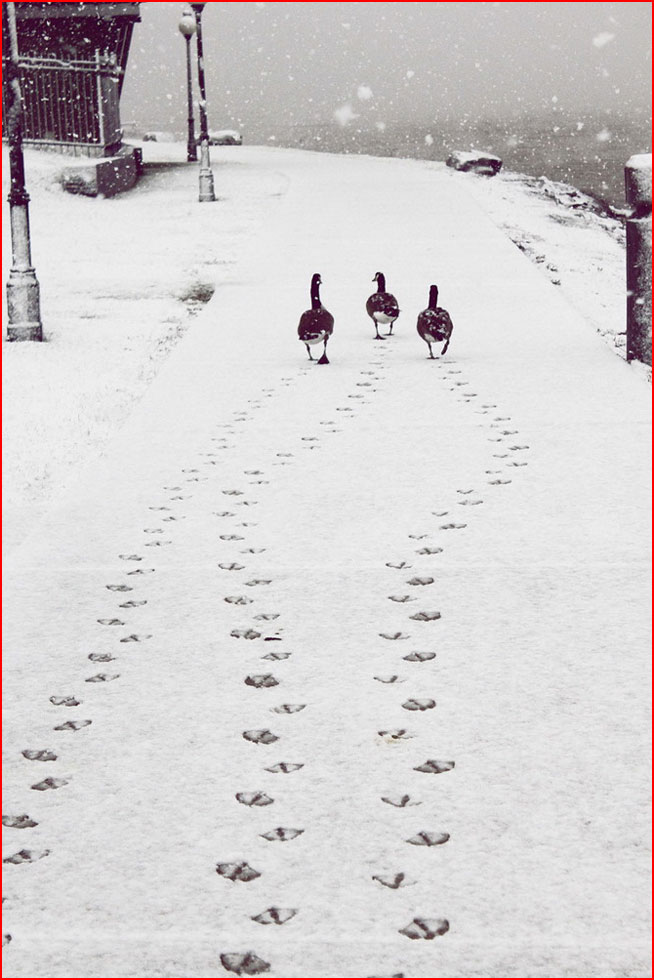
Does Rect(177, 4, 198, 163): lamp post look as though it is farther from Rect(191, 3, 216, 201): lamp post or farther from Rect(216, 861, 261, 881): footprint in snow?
Rect(216, 861, 261, 881): footprint in snow

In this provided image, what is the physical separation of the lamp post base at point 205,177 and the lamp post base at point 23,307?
48.0ft

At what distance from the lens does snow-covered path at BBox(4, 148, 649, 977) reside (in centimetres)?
376

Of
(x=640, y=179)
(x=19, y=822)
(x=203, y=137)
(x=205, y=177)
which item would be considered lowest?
(x=19, y=822)

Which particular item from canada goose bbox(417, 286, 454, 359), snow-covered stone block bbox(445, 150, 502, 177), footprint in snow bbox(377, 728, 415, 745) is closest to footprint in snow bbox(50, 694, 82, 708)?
footprint in snow bbox(377, 728, 415, 745)

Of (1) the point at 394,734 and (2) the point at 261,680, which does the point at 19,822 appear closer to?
(2) the point at 261,680

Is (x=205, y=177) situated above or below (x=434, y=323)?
above

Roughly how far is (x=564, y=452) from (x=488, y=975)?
5.46 metres

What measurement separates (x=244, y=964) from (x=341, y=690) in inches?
70.1

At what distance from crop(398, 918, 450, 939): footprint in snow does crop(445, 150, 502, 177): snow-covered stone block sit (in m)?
36.6

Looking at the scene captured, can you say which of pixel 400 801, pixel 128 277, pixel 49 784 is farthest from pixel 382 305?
pixel 400 801

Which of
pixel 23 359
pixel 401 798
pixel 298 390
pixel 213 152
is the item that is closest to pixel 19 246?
pixel 23 359

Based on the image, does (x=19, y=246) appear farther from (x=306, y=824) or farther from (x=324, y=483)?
(x=306, y=824)

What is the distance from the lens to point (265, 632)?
19.3 feet

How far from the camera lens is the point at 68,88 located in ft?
105
